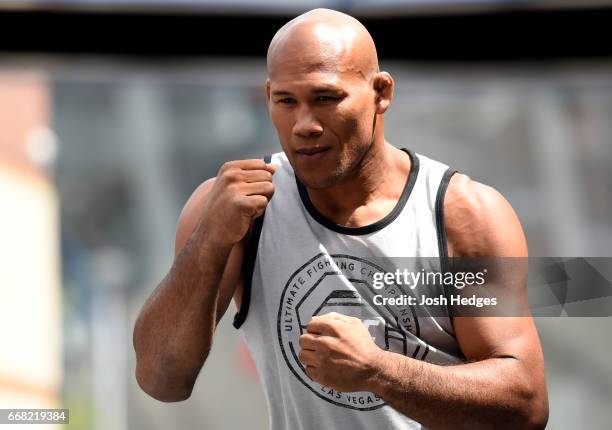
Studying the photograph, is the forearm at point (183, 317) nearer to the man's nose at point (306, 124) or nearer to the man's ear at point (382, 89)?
the man's nose at point (306, 124)

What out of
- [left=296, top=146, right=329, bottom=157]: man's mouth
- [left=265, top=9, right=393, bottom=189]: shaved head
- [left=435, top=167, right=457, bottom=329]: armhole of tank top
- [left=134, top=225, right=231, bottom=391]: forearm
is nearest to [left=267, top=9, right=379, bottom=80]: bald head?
[left=265, top=9, right=393, bottom=189]: shaved head

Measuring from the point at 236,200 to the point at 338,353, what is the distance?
0.41m

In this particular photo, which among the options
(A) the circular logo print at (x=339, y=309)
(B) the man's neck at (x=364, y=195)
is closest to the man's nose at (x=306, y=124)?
(B) the man's neck at (x=364, y=195)

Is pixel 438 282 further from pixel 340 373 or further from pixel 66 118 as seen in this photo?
pixel 66 118

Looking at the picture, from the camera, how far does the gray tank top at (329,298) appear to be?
7.37ft

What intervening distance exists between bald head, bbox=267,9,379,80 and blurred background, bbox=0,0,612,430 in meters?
2.38

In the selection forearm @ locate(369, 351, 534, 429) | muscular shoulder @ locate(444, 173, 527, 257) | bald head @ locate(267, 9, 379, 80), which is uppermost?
bald head @ locate(267, 9, 379, 80)

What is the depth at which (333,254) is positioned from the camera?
2.28 meters

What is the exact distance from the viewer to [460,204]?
89.7 inches

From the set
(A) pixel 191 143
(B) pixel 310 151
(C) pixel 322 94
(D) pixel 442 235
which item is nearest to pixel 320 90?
(C) pixel 322 94

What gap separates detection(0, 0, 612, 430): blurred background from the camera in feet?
15.4

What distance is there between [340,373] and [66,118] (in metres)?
4.04

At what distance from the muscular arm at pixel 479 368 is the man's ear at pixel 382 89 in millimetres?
258

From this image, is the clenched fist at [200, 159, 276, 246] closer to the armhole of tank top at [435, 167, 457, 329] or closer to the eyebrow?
the eyebrow
